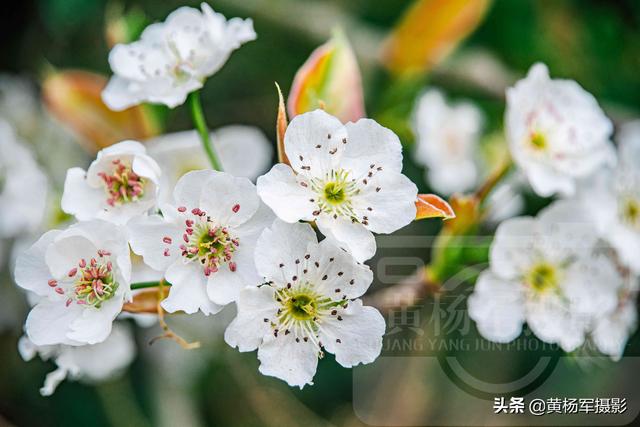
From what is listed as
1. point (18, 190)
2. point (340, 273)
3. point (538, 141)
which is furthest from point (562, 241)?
point (18, 190)

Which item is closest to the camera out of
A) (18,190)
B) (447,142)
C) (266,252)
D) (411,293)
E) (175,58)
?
(266,252)

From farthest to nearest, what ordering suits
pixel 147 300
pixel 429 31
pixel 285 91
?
pixel 285 91 < pixel 429 31 < pixel 147 300

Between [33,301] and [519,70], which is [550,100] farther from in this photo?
[33,301]

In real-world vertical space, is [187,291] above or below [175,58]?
below

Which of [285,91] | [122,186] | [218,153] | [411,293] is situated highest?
[122,186]

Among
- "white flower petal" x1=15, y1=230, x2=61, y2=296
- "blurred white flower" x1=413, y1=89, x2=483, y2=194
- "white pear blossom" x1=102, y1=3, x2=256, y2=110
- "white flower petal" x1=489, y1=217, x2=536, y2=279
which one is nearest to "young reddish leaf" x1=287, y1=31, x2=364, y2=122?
"white pear blossom" x1=102, y1=3, x2=256, y2=110

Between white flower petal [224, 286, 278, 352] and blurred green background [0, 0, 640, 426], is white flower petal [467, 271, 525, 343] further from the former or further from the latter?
blurred green background [0, 0, 640, 426]

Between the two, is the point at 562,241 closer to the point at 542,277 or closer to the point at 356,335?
the point at 542,277
